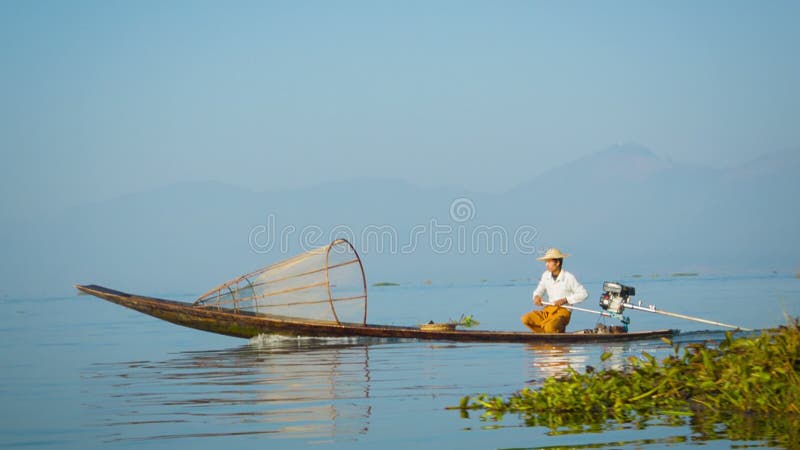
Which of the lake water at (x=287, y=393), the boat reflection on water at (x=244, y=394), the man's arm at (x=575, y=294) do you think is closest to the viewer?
the lake water at (x=287, y=393)

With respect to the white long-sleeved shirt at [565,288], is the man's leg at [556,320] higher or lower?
lower

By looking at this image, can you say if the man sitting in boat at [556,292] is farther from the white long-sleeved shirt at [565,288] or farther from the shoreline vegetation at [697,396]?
the shoreline vegetation at [697,396]

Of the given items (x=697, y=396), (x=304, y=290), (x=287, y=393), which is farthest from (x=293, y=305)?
(x=697, y=396)

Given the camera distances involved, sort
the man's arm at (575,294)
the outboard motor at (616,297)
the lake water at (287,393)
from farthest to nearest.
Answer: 1. the outboard motor at (616,297)
2. the man's arm at (575,294)
3. the lake water at (287,393)

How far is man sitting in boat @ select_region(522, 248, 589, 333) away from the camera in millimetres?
15586

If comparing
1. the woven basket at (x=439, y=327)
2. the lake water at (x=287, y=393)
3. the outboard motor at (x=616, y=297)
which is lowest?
the lake water at (x=287, y=393)

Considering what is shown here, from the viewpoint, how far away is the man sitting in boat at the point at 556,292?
15.6m

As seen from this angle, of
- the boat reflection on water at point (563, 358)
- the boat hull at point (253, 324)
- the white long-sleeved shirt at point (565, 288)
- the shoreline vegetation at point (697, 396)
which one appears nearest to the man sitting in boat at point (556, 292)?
the white long-sleeved shirt at point (565, 288)

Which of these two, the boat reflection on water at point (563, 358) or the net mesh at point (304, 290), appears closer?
the boat reflection on water at point (563, 358)

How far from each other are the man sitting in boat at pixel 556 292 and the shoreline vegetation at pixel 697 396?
20.9 ft

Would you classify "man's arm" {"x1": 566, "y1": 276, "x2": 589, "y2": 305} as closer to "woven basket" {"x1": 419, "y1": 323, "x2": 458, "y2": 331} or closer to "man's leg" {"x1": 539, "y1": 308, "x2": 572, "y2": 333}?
"man's leg" {"x1": 539, "y1": 308, "x2": 572, "y2": 333}

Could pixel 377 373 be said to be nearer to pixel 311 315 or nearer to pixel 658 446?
pixel 311 315

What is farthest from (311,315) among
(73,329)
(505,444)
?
(73,329)

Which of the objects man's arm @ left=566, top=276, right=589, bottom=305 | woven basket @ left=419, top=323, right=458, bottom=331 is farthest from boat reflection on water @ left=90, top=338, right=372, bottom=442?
man's arm @ left=566, top=276, right=589, bottom=305
